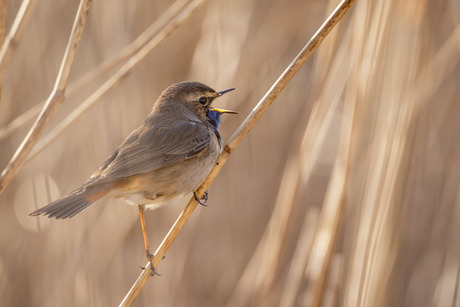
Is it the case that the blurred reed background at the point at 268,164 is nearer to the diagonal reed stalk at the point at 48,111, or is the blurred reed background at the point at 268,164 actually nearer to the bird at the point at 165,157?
the bird at the point at 165,157

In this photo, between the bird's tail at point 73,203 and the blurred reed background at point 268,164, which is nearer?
the bird's tail at point 73,203

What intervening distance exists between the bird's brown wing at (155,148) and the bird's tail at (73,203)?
0.11 meters

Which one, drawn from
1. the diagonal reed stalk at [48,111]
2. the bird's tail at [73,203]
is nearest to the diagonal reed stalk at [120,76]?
the bird's tail at [73,203]

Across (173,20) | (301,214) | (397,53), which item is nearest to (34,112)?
(173,20)

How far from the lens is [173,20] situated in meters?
2.45

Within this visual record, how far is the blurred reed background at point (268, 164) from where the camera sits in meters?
2.39

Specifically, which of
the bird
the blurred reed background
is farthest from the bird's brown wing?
the blurred reed background

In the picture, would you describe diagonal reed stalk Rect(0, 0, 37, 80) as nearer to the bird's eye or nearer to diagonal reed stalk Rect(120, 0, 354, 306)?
diagonal reed stalk Rect(120, 0, 354, 306)

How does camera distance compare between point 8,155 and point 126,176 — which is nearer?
point 126,176

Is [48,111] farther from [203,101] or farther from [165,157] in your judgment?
[203,101]

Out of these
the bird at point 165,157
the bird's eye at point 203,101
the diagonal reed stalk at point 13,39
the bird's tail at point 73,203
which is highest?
the diagonal reed stalk at point 13,39

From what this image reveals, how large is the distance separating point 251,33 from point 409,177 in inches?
62.3

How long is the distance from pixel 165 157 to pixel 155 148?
0.07 metres

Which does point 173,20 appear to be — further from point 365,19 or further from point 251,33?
point 251,33
